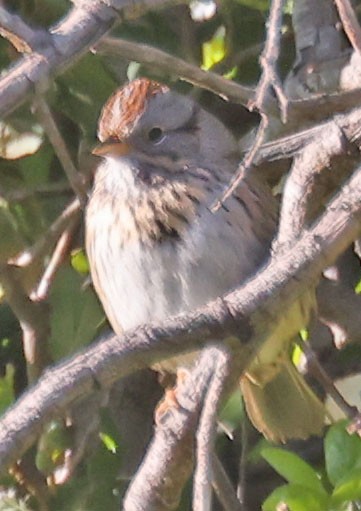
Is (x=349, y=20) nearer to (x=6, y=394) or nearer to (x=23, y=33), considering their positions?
(x=23, y=33)

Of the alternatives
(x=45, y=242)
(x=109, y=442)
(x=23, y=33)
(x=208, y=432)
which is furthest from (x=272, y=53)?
(x=109, y=442)

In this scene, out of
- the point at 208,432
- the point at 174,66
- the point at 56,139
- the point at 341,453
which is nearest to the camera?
the point at 208,432

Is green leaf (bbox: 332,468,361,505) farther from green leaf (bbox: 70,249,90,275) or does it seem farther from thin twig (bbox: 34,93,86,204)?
green leaf (bbox: 70,249,90,275)

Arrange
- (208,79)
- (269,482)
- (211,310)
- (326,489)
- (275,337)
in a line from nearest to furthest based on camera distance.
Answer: (211,310), (208,79), (326,489), (275,337), (269,482)

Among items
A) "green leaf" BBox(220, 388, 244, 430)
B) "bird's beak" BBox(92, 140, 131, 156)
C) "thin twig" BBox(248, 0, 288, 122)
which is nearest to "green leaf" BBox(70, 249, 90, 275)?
"bird's beak" BBox(92, 140, 131, 156)

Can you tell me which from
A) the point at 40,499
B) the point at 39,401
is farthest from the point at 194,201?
the point at 39,401

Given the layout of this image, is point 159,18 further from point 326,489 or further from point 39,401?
point 39,401
